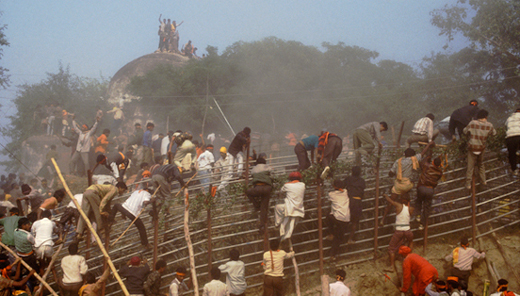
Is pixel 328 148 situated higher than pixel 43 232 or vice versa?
pixel 328 148

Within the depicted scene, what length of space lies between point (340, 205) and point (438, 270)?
2.50m

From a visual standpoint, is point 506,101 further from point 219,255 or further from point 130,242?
point 130,242

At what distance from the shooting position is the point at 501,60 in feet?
66.9

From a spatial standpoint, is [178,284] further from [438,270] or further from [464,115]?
[464,115]

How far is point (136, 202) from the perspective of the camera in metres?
7.86

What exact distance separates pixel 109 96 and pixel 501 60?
105 ft

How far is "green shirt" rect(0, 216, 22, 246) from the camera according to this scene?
776 cm

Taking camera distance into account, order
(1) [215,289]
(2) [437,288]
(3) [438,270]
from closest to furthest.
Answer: (1) [215,289], (2) [437,288], (3) [438,270]

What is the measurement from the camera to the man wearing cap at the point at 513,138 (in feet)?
28.4

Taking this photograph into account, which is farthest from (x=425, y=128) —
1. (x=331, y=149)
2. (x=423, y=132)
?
(x=331, y=149)

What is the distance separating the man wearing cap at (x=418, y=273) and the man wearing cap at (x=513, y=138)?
348 cm

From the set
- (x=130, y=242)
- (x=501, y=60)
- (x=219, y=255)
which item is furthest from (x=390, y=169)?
(x=501, y=60)

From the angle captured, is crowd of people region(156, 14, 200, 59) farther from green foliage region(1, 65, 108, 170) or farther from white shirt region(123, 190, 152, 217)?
white shirt region(123, 190, 152, 217)

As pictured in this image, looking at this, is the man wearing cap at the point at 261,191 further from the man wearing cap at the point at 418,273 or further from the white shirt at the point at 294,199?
the man wearing cap at the point at 418,273
